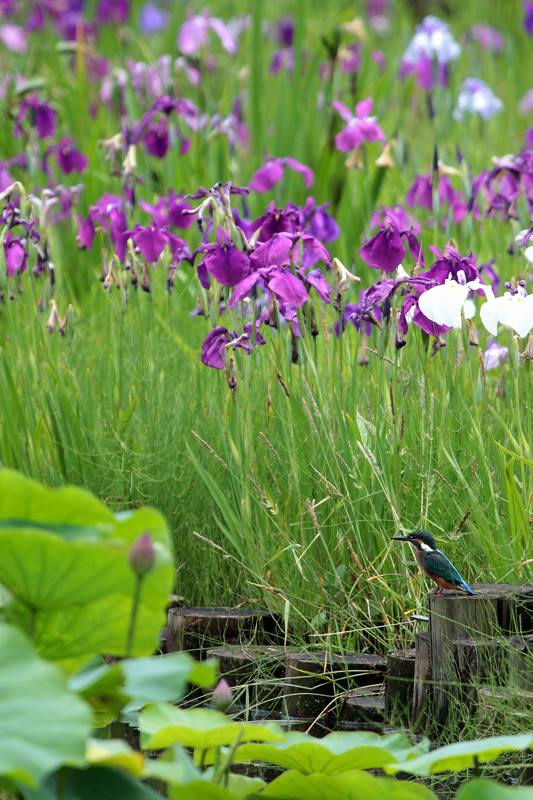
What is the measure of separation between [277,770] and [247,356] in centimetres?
87

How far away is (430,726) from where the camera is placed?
2295mm

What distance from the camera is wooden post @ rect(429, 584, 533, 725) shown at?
88.4 inches

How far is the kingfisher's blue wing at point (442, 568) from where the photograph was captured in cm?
225

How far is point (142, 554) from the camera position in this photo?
4.54 feet

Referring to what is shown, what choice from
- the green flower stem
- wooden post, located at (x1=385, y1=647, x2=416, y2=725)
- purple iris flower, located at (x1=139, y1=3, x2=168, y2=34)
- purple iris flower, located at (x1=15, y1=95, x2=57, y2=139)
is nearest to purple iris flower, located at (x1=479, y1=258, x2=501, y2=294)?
wooden post, located at (x1=385, y1=647, x2=416, y2=725)

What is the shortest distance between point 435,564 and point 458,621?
112 millimetres

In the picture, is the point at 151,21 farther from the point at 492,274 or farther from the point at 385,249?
the point at 385,249

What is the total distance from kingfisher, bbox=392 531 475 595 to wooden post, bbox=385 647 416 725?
0.17 metres

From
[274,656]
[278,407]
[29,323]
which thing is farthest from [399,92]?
[274,656]

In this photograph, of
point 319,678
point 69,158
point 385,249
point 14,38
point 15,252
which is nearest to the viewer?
point 319,678

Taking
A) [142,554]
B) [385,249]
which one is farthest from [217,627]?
[142,554]

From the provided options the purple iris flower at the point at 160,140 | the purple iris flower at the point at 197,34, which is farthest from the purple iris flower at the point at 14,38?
the purple iris flower at the point at 160,140

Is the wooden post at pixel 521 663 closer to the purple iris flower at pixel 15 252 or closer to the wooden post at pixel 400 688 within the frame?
the wooden post at pixel 400 688

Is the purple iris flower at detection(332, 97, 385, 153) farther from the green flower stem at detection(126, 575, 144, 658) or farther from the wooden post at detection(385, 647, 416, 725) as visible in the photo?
the green flower stem at detection(126, 575, 144, 658)
